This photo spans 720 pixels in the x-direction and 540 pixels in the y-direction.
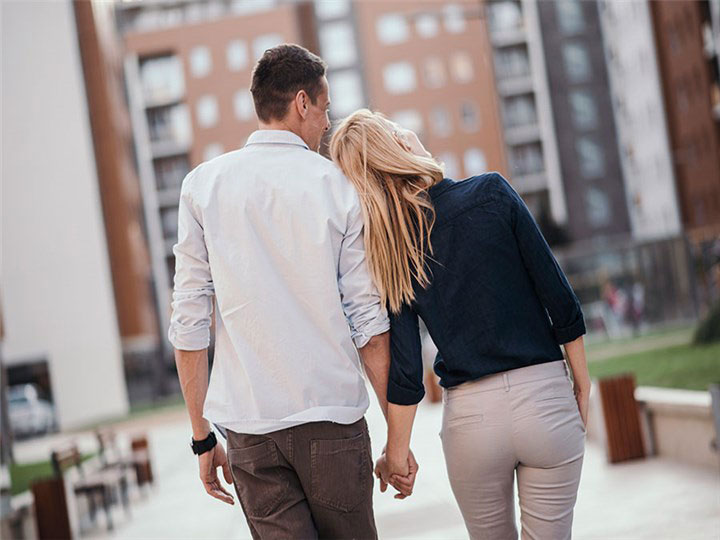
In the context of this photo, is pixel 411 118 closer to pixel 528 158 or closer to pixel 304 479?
pixel 528 158

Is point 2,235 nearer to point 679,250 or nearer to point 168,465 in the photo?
point 679,250

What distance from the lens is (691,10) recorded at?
208 feet

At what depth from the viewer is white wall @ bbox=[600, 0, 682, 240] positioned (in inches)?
3022

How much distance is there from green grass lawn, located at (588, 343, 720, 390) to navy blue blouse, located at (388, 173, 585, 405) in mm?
9229

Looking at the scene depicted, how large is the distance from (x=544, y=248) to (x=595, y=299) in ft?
142

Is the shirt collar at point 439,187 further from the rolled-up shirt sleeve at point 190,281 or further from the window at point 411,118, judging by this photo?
the window at point 411,118

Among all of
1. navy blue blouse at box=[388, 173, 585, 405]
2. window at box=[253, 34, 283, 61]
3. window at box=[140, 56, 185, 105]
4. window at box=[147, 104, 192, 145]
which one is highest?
window at box=[253, 34, 283, 61]

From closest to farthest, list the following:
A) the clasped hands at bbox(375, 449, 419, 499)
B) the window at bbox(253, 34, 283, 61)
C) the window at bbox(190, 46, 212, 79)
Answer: the clasped hands at bbox(375, 449, 419, 499) → the window at bbox(253, 34, 283, 61) → the window at bbox(190, 46, 212, 79)

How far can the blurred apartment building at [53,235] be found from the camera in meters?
46.3

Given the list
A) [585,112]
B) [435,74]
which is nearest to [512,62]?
[435,74]

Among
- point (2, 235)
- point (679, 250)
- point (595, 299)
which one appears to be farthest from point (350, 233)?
point (2, 235)

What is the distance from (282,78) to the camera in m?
3.35

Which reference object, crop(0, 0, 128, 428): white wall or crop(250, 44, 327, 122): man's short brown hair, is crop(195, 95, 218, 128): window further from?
crop(250, 44, 327, 122): man's short brown hair

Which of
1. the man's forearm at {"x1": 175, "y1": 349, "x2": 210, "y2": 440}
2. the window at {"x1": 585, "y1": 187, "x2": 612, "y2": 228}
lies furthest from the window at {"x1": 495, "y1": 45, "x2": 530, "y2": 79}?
the man's forearm at {"x1": 175, "y1": 349, "x2": 210, "y2": 440}
